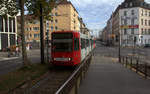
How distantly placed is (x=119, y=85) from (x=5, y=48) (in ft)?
115

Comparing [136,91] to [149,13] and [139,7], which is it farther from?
[149,13]

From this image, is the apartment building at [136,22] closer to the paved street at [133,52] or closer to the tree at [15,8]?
the paved street at [133,52]

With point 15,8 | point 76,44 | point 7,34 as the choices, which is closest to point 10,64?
point 15,8

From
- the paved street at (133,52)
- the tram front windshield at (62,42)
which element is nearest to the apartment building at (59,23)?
the paved street at (133,52)

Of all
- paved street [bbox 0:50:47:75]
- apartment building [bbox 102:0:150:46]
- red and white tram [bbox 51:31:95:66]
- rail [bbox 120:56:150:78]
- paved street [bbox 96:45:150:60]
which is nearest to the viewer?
rail [bbox 120:56:150:78]

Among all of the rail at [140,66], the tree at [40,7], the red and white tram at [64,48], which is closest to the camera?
the rail at [140,66]

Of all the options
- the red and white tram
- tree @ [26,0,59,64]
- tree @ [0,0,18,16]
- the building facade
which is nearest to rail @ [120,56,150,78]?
the red and white tram

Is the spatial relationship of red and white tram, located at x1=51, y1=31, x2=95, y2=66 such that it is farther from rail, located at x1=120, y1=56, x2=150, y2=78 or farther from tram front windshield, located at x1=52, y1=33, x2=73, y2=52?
rail, located at x1=120, y1=56, x2=150, y2=78

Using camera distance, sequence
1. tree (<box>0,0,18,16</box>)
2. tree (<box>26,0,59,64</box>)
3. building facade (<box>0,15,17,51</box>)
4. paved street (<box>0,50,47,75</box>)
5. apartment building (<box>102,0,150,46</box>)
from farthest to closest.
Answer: apartment building (<box>102,0,150,46</box>)
building facade (<box>0,15,17,51</box>)
paved street (<box>0,50,47,75</box>)
tree (<box>26,0,59,64</box>)
tree (<box>0,0,18,16</box>)

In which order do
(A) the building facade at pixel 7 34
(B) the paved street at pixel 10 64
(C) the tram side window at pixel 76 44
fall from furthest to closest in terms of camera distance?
(A) the building facade at pixel 7 34 < (B) the paved street at pixel 10 64 < (C) the tram side window at pixel 76 44

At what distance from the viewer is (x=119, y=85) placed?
6668mm

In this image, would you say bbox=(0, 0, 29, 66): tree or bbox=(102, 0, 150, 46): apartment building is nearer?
bbox=(0, 0, 29, 66): tree

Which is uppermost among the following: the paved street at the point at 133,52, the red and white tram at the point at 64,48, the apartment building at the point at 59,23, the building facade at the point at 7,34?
the apartment building at the point at 59,23

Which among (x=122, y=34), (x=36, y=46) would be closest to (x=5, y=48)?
(x=36, y=46)
